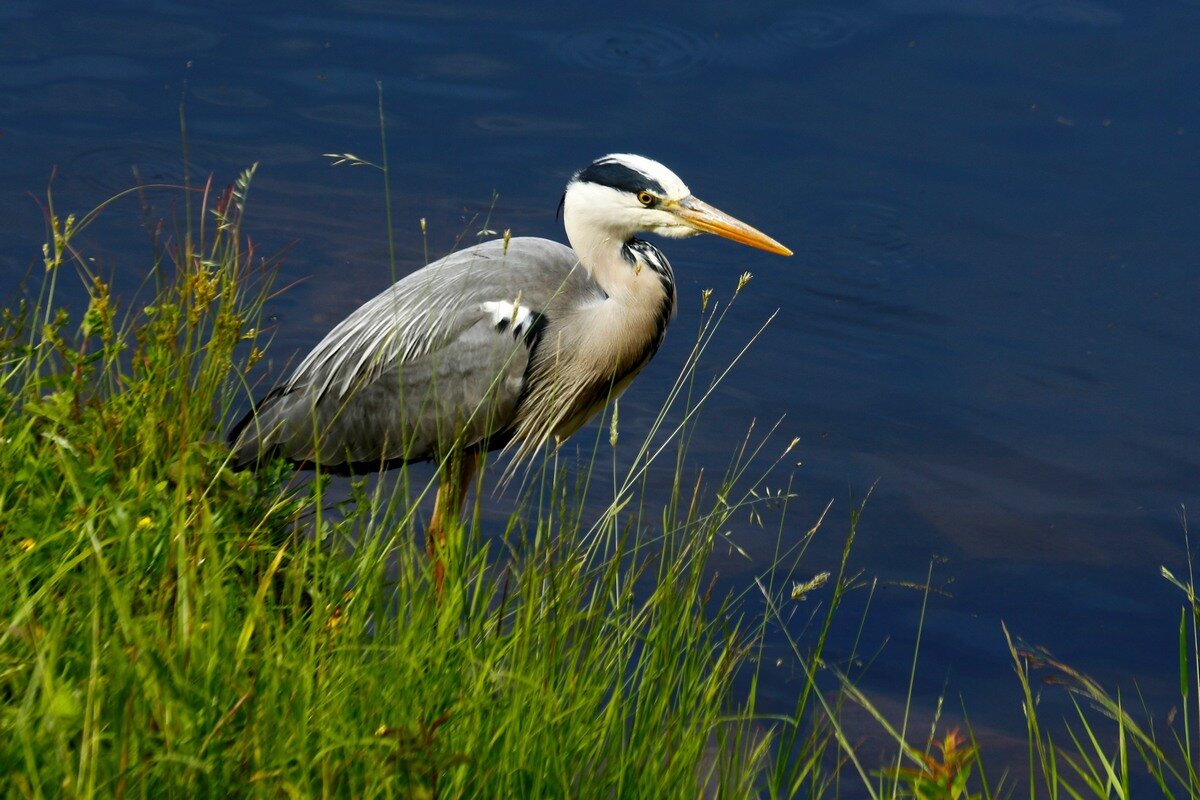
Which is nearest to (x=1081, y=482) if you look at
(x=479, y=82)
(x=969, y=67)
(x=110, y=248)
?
(x=969, y=67)

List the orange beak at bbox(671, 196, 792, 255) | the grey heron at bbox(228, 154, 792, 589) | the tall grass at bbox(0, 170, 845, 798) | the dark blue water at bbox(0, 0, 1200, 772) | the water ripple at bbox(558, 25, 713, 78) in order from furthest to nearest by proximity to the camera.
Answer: the water ripple at bbox(558, 25, 713, 78) → the dark blue water at bbox(0, 0, 1200, 772) → the grey heron at bbox(228, 154, 792, 589) → the orange beak at bbox(671, 196, 792, 255) → the tall grass at bbox(0, 170, 845, 798)

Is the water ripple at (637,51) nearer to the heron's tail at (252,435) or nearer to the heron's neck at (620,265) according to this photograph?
the heron's neck at (620,265)

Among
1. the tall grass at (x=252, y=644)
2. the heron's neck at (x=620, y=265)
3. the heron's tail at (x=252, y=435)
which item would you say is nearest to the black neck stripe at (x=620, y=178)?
the heron's neck at (x=620, y=265)

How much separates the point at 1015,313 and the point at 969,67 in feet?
5.98

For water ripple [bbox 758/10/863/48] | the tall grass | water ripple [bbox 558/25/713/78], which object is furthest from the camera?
water ripple [bbox 758/10/863/48]

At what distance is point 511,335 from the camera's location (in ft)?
16.3

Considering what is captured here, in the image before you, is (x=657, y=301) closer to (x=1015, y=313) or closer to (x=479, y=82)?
(x=1015, y=313)

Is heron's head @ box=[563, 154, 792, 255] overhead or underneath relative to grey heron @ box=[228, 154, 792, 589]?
overhead

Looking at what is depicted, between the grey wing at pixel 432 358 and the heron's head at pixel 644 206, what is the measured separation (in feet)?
0.69

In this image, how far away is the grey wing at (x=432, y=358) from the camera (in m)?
5.00

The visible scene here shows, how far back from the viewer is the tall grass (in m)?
2.12

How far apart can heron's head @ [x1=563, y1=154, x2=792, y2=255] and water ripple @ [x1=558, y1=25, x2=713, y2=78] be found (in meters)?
4.57

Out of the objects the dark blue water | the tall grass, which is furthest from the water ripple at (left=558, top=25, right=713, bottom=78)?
the tall grass

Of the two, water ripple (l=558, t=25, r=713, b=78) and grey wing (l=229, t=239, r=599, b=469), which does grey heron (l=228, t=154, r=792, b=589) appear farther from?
water ripple (l=558, t=25, r=713, b=78)
